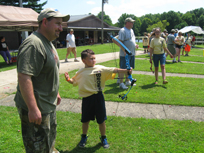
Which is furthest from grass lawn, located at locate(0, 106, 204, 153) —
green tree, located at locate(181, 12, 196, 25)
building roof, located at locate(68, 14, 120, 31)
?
green tree, located at locate(181, 12, 196, 25)

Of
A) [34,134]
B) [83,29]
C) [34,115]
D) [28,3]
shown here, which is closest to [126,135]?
[34,134]

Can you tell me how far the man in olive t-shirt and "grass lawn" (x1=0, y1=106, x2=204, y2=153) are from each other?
1.17 meters

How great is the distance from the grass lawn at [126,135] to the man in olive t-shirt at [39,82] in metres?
1.17

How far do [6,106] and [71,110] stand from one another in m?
1.75

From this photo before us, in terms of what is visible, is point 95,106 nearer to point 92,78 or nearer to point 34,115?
point 92,78

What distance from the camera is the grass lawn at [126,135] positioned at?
3070 mm

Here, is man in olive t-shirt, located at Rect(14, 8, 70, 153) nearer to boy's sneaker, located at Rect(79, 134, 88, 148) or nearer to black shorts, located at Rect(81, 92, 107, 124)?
black shorts, located at Rect(81, 92, 107, 124)

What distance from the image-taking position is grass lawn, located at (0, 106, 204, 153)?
3.07m

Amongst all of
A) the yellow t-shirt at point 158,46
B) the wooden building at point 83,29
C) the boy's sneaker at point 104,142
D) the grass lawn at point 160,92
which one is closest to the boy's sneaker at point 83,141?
the boy's sneaker at point 104,142

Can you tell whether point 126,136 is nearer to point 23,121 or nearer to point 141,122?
point 141,122

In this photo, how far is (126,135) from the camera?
345cm

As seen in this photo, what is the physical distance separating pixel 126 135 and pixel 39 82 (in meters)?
2.16

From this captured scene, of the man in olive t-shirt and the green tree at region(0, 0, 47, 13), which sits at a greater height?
the green tree at region(0, 0, 47, 13)

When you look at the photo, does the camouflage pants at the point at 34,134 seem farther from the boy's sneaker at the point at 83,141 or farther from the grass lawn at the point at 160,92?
the grass lawn at the point at 160,92
